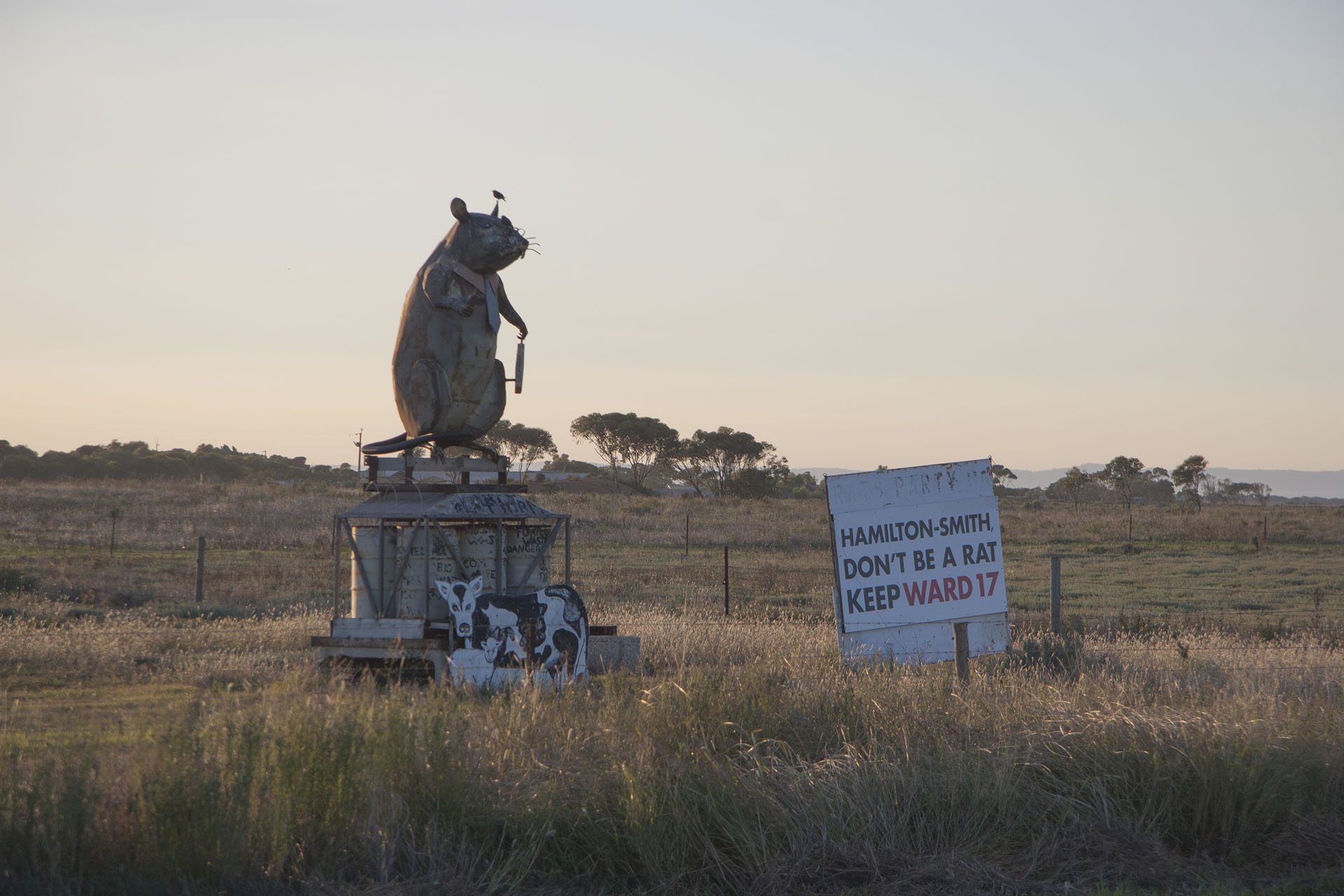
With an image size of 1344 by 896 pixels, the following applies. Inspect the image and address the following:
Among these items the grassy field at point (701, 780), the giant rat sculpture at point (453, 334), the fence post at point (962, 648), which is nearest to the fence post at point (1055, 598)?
the grassy field at point (701, 780)

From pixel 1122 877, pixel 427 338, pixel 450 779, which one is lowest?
pixel 1122 877

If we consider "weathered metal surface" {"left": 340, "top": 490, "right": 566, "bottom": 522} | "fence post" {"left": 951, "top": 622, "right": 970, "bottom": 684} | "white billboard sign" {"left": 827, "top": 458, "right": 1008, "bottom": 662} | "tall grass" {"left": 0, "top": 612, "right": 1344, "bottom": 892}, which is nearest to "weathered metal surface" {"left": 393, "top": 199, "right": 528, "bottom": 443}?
"weathered metal surface" {"left": 340, "top": 490, "right": 566, "bottom": 522}

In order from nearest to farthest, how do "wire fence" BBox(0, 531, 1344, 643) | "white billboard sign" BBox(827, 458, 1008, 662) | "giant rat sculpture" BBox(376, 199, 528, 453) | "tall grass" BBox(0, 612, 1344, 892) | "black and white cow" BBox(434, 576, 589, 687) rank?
"tall grass" BBox(0, 612, 1344, 892)
"black and white cow" BBox(434, 576, 589, 687)
"white billboard sign" BBox(827, 458, 1008, 662)
"giant rat sculpture" BBox(376, 199, 528, 453)
"wire fence" BBox(0, 531, 1344, 643)

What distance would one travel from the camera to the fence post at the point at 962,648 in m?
9.78

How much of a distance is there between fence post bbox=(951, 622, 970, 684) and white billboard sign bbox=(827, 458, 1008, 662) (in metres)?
0.05

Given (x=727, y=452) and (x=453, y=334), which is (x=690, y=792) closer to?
(x=453, y=334)

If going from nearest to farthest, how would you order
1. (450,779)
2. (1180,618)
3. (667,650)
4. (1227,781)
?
(450,779)
(1227,781)
(667,650)
(1180,618)

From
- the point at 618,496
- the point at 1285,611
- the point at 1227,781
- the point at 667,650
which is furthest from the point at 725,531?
the point at 1227,781

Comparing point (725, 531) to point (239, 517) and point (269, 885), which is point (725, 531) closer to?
point (239, 517)

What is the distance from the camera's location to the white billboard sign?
1023cm

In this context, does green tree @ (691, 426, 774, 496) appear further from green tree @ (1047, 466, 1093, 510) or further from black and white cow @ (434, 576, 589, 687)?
black and white cow @ (434, 576, 589, 687)

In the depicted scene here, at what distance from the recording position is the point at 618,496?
175ft

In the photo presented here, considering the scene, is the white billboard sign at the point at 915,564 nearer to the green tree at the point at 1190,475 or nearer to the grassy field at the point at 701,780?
the grassy field at the point at 701,780

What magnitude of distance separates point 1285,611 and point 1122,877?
1581cm
